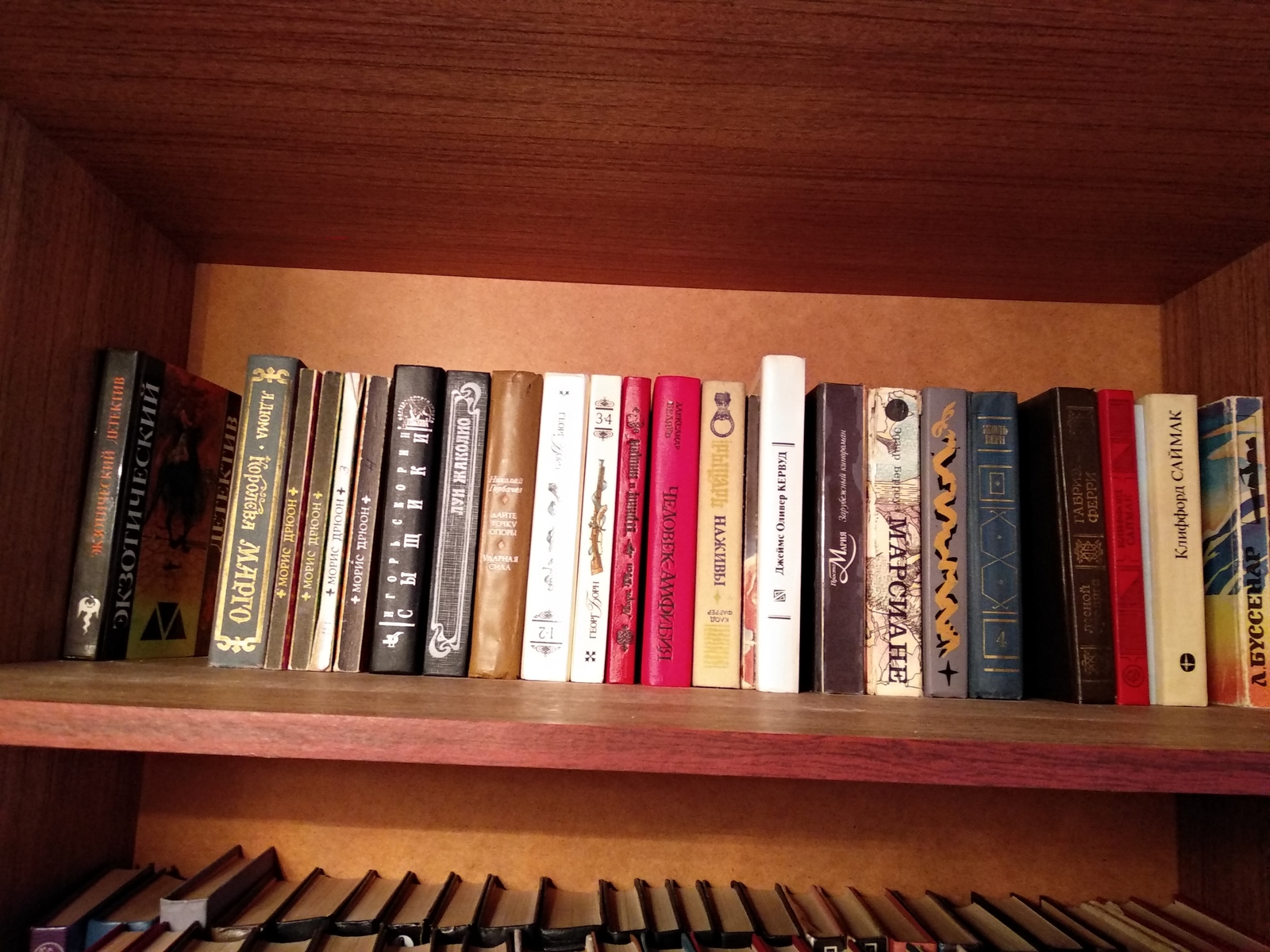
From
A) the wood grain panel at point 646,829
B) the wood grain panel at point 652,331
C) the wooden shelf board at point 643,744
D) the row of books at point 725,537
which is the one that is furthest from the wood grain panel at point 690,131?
the wood grain panel at point 646,829

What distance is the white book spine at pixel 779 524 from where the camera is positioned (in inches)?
24.6

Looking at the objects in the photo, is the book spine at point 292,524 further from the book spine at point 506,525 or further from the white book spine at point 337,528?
the book spine at point 506,525

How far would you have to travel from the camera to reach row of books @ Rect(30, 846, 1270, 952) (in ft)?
2.15

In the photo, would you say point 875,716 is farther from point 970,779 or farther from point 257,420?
point 257,420

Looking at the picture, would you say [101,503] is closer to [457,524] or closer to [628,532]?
[457,524]

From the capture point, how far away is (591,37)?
542mm

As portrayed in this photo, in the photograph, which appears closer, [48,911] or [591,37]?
[591,37]

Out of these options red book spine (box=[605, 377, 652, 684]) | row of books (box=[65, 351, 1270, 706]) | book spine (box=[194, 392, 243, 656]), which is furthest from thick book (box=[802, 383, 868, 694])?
book spine (box=[194, 392, 243, 656])

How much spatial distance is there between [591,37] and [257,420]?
41cm

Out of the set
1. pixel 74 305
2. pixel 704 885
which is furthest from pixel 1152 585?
pixel 74 305

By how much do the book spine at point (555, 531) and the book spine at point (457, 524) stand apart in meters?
0.05

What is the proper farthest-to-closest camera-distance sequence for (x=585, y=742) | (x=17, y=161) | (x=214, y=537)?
(x=214, y=537), (x=17, y=161), (x=585, y=742)

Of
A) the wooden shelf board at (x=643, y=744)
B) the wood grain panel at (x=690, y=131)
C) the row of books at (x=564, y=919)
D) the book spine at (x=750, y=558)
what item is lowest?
the row of books at (x=564, y=919)

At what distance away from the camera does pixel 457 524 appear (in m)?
0.66
